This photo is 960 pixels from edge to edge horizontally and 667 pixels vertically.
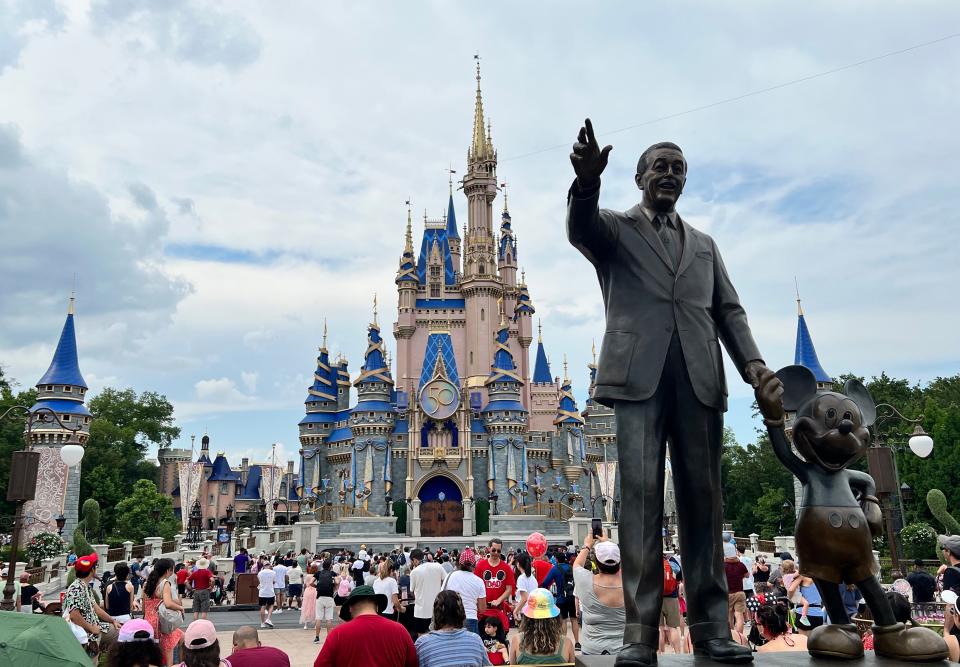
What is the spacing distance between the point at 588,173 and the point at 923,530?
1129 inches

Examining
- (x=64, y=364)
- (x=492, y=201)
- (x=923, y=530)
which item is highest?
(x=492, y=201)

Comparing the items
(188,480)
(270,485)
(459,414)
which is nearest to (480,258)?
(459,414)

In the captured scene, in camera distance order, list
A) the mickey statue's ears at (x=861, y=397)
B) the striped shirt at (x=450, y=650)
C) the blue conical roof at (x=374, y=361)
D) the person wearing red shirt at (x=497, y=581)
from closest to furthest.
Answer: the mickey statue's ears at (x=861, y=397) < the striped shirt at (x=450, y=650) < the person wearing red shirt at (x=497, y=581) < the blue conical roof at (x=374, y=361)

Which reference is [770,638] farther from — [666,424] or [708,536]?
[666,424]

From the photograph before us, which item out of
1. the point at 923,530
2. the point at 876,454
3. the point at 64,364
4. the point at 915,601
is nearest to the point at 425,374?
the point at 64,364

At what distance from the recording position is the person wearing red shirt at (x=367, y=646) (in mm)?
4395

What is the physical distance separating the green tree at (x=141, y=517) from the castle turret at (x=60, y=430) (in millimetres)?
3002

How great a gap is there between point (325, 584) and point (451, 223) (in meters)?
57.8

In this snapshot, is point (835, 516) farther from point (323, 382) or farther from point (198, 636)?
point (323, 382)

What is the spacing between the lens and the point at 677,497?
4348 mm

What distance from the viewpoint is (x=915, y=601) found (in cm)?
805

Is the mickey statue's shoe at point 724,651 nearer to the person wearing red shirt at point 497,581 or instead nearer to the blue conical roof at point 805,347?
the person wearing red shirt at point 497,581

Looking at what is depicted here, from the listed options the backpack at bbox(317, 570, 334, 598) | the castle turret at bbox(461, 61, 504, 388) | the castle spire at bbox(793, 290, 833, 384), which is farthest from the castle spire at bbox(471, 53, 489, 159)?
the backpack at bbox(317, 570, 334, 598)

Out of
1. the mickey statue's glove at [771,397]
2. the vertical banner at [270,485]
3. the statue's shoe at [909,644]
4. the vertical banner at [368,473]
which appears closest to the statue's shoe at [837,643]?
the statue's shoe at [909,644]
